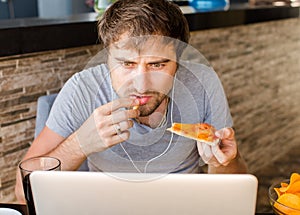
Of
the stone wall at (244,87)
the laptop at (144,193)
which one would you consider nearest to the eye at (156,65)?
the laptop at (144,193)

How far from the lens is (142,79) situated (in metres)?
1.06

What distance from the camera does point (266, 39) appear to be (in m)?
2.79

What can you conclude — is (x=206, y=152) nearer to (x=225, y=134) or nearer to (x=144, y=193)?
(x=225, y=134)

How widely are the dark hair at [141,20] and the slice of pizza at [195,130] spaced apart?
10.7 inches

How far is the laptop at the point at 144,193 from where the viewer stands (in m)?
0.78

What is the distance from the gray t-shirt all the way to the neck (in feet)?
0.04

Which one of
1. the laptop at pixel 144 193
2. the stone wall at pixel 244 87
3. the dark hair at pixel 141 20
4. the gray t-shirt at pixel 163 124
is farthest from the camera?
the stone wall at pixel 244 87

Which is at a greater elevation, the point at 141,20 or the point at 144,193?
the point at 141,20

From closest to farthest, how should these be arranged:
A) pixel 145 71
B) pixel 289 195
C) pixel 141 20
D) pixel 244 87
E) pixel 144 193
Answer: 1. pixel 144 193
2. pixel 289 195
3. pixel 145 71
4. pixel 141 20
5. pixel 244 87

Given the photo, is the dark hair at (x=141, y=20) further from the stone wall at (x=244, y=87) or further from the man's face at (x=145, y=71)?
the stone wall at (x=244, y=87)

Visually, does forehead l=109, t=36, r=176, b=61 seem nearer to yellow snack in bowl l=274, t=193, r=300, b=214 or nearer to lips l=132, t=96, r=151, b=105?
lips l=132, t=96, r=151, b=105

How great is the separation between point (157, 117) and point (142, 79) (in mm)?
133

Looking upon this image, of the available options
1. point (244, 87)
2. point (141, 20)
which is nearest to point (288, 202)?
point (141, 20)

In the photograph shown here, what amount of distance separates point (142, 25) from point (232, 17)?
4.26 feet
